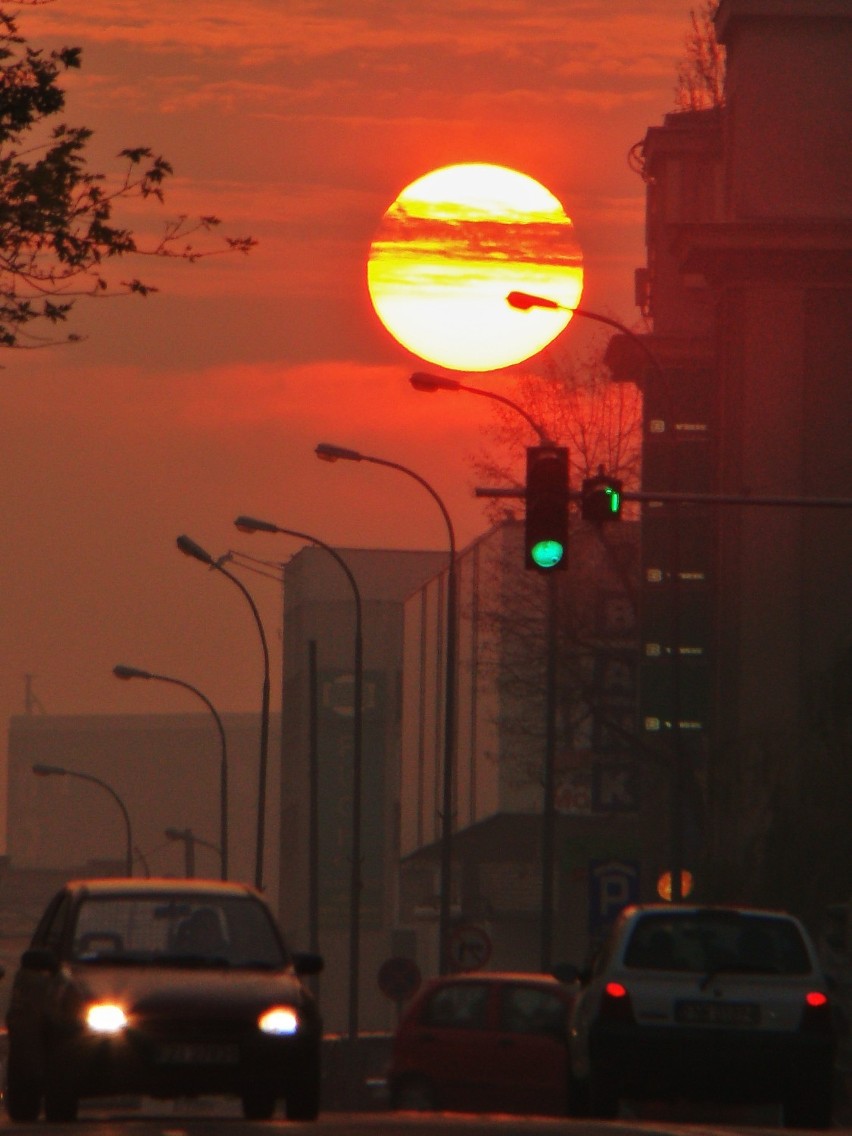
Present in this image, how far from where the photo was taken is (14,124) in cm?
1683

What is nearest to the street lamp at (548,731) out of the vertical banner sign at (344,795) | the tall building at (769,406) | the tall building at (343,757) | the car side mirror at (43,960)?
the tall building at (769,406)

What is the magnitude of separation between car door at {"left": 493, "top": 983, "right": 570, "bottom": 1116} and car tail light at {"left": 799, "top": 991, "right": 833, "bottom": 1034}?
5479 millimetres

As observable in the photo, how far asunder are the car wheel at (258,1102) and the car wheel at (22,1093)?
5.22 ft

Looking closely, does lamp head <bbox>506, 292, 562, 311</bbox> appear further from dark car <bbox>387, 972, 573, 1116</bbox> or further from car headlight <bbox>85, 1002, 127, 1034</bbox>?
car headlight <bbox>85, 1002, 127, 1034</bbox>

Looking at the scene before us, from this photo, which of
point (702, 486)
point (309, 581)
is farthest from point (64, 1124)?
point (309, 581)

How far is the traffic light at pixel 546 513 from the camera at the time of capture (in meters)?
23.2

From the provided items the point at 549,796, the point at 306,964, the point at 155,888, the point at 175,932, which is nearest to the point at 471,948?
the point at 549,796

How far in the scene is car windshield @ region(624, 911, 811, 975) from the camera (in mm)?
18203

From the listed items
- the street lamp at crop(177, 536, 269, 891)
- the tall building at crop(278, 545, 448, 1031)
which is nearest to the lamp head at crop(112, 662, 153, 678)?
the street lamp at crop(177, 536, 269, 891)

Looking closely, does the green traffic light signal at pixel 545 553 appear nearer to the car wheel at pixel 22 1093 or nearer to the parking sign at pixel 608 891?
the car wheel at pixel 22 1093

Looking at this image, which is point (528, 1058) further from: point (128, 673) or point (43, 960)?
point (128, 673)

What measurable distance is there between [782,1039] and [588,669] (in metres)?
48.2

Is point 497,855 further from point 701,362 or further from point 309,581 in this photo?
point 309,581

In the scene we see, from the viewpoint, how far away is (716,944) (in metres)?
18.3
